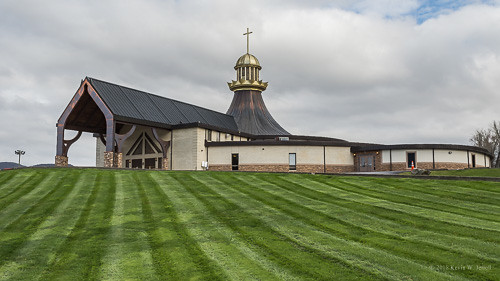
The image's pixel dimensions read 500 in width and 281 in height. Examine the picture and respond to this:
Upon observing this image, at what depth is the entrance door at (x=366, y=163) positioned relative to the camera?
44219mm

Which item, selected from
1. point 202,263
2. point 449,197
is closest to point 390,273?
point 202,263

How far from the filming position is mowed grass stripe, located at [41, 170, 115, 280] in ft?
32.2

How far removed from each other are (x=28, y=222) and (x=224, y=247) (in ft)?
24.1

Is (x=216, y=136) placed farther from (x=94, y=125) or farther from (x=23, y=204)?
(x=23, y=204)

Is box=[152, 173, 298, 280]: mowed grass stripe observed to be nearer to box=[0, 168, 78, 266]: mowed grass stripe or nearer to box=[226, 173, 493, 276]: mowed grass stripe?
box=[226, 173, 493, 276]: mowed grass stripe

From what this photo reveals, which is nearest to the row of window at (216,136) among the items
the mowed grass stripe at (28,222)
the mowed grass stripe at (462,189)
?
the mowed grass stripe at (28,222)

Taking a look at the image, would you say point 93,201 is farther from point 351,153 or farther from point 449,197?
point 351,153

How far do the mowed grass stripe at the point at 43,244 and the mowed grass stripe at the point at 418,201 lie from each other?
11572mm

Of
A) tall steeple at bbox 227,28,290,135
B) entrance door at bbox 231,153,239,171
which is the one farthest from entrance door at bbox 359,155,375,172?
tall steeple at bbox 227,28,290,135

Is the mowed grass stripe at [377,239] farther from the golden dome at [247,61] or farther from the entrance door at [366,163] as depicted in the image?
the golden dome at [247,61]

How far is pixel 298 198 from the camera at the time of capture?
1811 cm

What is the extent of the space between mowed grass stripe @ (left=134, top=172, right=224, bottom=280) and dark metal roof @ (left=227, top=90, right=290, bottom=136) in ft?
127

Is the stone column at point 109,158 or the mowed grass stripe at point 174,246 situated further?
the stone column at point 109,158

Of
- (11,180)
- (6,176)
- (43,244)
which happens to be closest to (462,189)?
(43,244)
